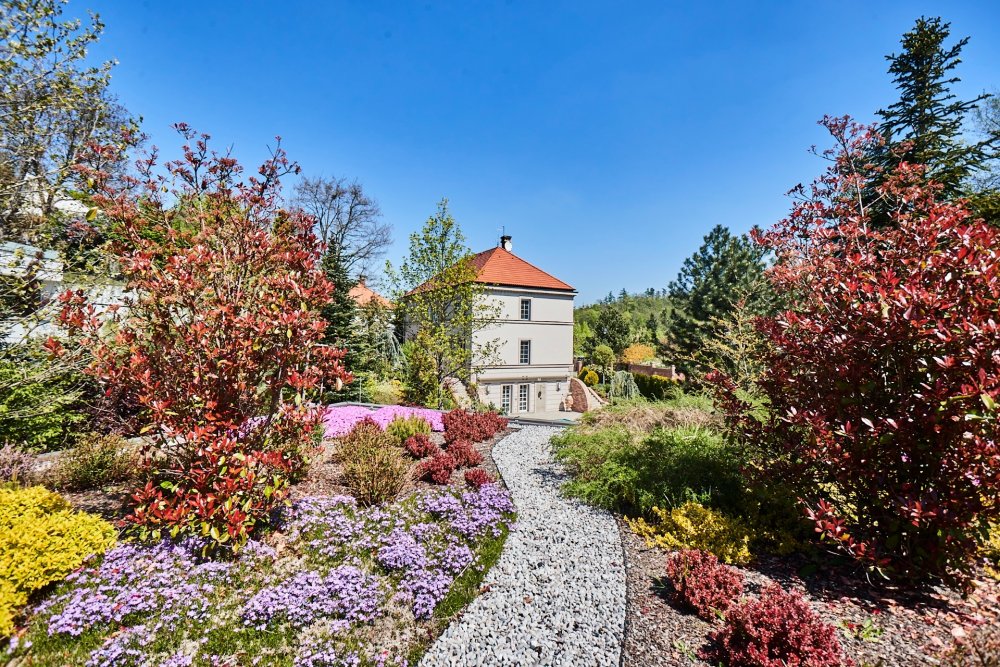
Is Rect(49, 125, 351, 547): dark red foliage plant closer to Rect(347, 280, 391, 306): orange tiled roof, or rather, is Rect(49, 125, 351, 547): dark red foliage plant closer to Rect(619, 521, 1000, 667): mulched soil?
Rect(619, 521, 1000, 667): mulched soil

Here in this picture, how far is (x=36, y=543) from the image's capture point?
3.79m

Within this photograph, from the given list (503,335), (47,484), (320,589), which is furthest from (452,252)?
(320,589)

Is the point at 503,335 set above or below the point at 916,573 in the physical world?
above

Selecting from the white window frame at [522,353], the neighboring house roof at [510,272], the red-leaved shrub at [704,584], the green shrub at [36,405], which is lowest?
the red-leaved shrub at [704,584]

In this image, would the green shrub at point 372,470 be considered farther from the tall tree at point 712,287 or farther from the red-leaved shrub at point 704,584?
the tall tree at point 712,287

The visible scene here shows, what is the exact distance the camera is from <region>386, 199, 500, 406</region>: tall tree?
16891 millimetres

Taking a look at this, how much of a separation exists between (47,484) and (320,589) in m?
5.82

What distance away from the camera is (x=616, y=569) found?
4.74 metres

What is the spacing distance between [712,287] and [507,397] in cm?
1421

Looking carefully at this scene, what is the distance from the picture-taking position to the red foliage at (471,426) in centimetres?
973

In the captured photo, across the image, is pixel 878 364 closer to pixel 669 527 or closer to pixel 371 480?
pixel 669 527

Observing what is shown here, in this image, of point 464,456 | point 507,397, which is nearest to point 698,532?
point 464,456

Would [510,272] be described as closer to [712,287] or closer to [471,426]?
[712,287]

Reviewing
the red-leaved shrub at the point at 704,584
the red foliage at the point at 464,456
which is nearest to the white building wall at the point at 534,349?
the red foliage at the point at 464,456
